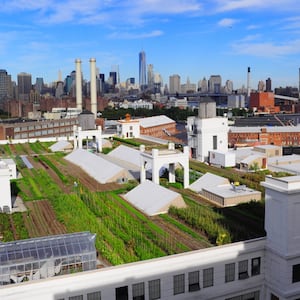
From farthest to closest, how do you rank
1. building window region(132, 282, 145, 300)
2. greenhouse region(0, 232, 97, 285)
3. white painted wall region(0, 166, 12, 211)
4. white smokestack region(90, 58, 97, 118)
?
white smokestack region(90, 58, 97, 118), white painted wall region(0, 166, 12, 211), building window region(132, 282, 145, 300), greenhouse region(0, 232, 97, 285)

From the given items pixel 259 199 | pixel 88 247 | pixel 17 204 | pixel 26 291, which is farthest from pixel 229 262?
pixel 17 204

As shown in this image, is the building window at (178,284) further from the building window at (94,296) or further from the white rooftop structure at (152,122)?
the white rooftop structure at (152,122)

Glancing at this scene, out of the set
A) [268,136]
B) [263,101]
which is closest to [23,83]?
[263,101]

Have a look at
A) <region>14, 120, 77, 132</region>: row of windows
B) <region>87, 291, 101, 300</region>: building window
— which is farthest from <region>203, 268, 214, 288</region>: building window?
<region>14, 120, 77, 132</region>: row of windows

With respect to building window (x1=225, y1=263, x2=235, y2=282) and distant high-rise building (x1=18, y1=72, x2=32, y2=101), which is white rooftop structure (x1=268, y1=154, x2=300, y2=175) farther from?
distant high-rise building (x1=18, y1=72, x2=32, y2=101)

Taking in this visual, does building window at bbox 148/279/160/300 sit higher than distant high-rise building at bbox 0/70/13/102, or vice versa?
distant high-rise building at bbox 0/70/13/102

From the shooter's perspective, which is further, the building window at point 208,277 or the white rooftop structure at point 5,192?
the white rooftop structure at point 5,192

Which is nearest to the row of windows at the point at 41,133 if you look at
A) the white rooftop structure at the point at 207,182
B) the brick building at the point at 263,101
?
the white rooftop structure at the point at 207,182

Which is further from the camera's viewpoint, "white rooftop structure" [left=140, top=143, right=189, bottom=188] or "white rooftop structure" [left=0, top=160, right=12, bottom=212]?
"white rooftop structure" [left=140, top=143, right=189, bottom=188]
